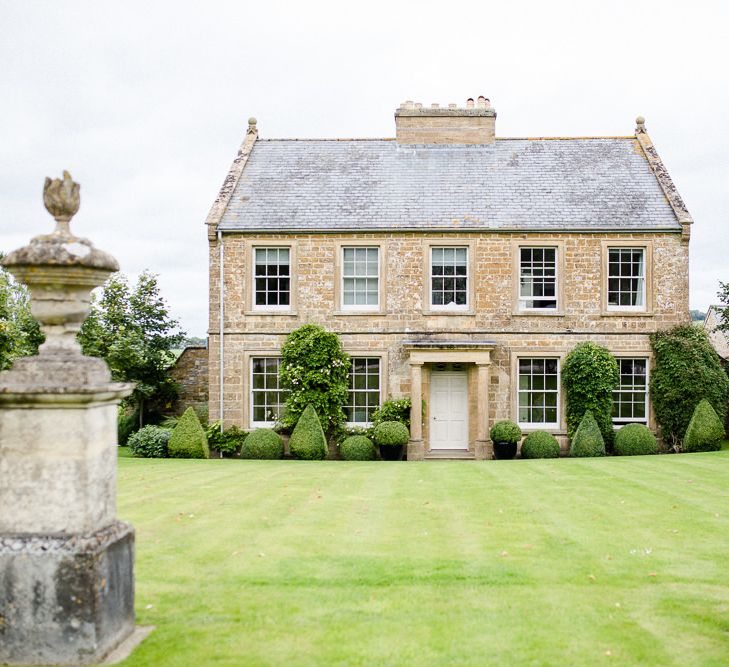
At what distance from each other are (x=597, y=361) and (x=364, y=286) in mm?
6940

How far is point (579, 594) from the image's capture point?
287 inches

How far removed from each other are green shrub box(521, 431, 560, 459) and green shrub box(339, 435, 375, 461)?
14.0 feet

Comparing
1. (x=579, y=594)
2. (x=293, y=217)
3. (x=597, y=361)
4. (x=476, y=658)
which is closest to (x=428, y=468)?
(x=597, y=361)

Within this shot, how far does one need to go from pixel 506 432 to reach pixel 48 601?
17.7 meters

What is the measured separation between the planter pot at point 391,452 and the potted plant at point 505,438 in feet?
8.60

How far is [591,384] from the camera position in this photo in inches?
890

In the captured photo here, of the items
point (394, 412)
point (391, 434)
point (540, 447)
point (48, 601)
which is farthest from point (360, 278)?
point (48, 601)

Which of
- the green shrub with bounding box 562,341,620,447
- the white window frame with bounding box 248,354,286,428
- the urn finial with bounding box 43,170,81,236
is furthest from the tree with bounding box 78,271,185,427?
the urn finial with bounding box 43,170,81,236

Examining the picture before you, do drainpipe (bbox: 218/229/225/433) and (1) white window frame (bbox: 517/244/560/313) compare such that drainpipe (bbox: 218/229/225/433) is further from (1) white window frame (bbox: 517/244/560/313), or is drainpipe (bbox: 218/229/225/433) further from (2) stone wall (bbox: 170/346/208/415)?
(1) white window frame (bbox: 517/244/560/313)

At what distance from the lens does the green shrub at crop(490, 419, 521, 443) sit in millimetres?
22156

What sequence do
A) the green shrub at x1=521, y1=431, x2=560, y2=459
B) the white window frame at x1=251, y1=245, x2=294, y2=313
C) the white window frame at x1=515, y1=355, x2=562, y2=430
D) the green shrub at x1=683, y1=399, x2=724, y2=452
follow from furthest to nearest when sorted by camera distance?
the white window frame at x1=251, y1=245, x2=294, y2=313, the white window frame at x1=515, y1=355, x2=562, y2=430, the green shrub at x1=521, y1=431, x2=560, y2=459, the green shrub at x1=683, y1=399, x2=724, y2=452

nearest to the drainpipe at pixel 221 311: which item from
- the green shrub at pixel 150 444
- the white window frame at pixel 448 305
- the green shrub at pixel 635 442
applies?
the green shrub at pixel 150 444

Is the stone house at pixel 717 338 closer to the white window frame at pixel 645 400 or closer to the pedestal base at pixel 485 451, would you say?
the white window frame at pixel 645 400

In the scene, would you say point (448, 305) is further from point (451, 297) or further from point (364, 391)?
point (364, 391)
